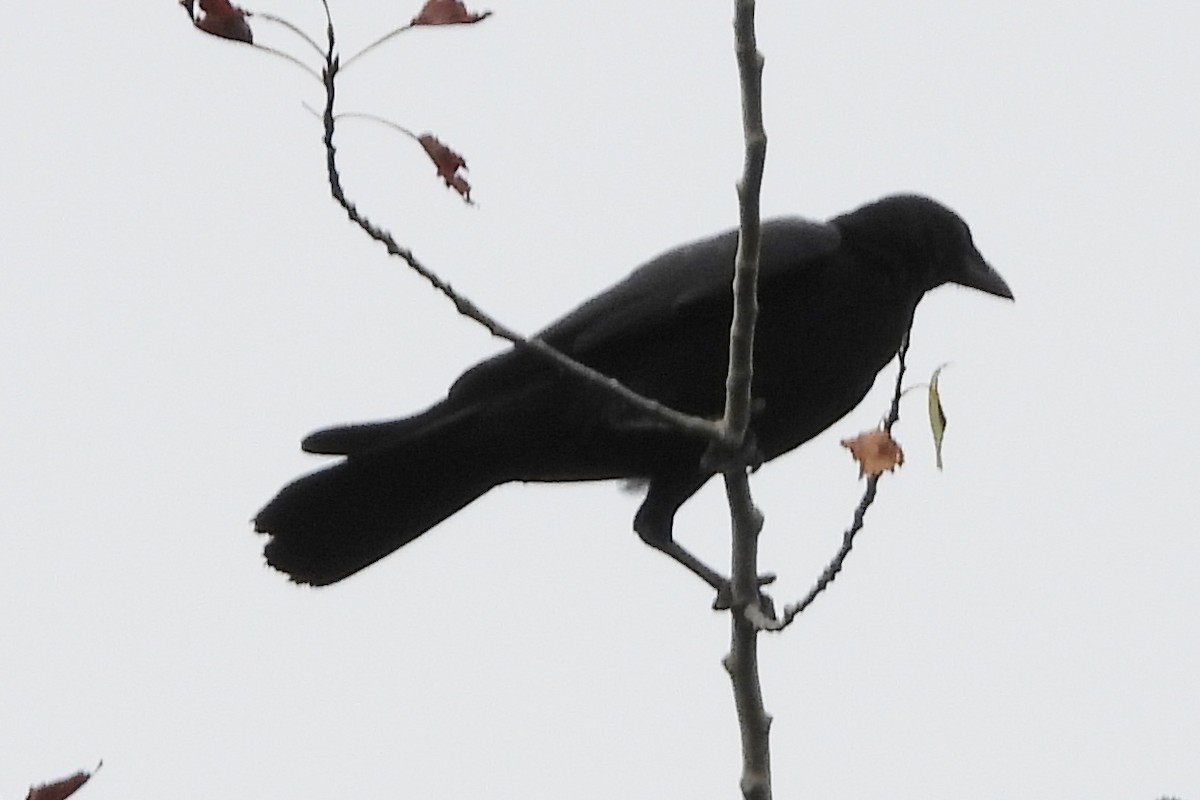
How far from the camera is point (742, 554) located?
3086 mm

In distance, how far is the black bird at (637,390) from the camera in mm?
4125

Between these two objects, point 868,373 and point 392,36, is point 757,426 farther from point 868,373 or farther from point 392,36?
point 392,36

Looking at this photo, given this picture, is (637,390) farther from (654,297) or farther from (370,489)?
(370,489)

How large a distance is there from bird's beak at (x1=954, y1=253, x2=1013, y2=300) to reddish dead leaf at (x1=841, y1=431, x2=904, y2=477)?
6.48 feet

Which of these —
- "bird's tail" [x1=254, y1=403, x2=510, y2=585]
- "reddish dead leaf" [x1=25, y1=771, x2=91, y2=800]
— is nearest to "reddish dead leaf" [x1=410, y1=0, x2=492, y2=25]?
"reddish dead leaf" [x1=25, y1=771, x2=91, y2=800]

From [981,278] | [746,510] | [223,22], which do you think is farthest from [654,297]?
[223,22]

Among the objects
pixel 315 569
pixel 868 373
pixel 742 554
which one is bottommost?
pixel 742 554

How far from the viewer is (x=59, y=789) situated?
180 cm

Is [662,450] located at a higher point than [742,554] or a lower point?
higher

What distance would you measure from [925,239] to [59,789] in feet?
10.5

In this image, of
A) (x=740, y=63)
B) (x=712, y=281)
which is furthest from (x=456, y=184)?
(x=712, y=281)

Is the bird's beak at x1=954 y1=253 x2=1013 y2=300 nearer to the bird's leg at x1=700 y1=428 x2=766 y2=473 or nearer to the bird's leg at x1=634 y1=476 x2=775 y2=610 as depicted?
the bird's leg at x1=634 y1=476 x2=775 y2=610

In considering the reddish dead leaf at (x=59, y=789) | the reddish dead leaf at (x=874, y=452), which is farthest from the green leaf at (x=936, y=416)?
the reddish dead leaf at (x=59, y=789)

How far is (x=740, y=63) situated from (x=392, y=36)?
19.4 inches
